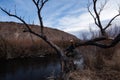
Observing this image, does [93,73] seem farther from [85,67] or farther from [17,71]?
[17,71]

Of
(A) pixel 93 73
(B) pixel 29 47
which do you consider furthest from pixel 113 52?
(B) pixel 29 47

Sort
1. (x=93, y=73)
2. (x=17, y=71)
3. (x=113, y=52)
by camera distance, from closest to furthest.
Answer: (x=93, y=73) < (x=113, y=52) < (x=17, y=71)

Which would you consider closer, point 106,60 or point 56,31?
point 106,60

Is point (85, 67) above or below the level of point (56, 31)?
below

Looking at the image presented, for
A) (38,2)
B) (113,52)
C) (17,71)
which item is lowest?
(17,71)

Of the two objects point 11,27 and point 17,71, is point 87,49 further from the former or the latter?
point 11,27

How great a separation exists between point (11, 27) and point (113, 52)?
1982 inches

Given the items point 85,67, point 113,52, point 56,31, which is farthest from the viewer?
point 56,31

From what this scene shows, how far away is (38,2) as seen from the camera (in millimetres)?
11109

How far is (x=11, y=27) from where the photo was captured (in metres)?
63.9

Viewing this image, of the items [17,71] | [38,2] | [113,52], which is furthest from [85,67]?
[17,71]

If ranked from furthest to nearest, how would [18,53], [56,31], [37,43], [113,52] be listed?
1. [56,31]
2. [37,43]
3. [18,53]
4. [113,52]

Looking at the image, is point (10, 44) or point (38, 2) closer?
point (38, 2)

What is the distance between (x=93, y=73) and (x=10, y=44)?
21.7 meters
